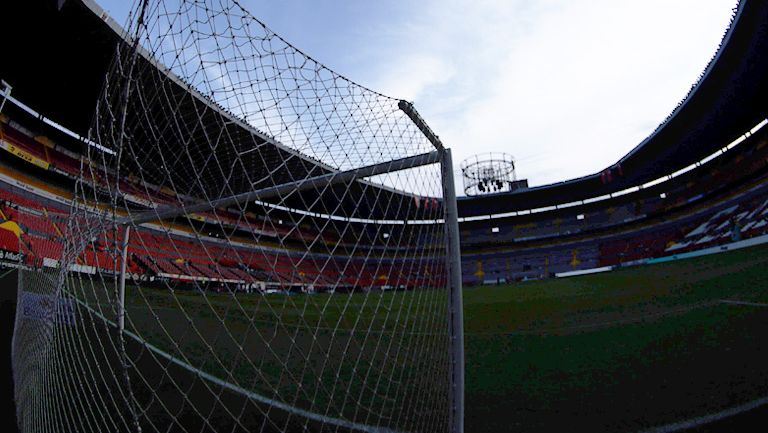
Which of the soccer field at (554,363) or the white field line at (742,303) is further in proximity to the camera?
the white field line at (742,303)

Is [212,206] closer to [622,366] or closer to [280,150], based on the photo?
[280,150]

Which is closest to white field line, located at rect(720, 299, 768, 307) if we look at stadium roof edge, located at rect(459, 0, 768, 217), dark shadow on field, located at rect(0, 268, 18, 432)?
dark shadow on field, located at rect(0, 268, 18, 432)

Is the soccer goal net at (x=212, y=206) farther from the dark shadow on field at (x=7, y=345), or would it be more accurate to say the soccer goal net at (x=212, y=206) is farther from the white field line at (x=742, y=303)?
the white field line at (x=742, y=303)

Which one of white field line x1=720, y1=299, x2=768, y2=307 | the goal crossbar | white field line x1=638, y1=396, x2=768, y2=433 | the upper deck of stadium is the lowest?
white field line x1=638, y1=396, x2=768, y2=433

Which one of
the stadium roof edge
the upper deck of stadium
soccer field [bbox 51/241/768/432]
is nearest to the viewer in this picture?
soccer field [bbox 51/241/768/432]

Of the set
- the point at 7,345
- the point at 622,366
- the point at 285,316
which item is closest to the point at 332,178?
the point at 622,366

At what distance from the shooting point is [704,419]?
2.15 metres

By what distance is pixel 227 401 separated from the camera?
278cm

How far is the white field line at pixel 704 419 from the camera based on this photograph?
6.94ft

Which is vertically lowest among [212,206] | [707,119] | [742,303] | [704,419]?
[704,419]

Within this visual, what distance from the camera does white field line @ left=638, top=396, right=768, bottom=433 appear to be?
2115 millimetres

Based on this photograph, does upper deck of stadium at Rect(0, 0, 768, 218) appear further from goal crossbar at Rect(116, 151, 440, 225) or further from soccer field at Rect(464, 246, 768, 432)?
soccer field at Rect(464, 246, 768, 432)

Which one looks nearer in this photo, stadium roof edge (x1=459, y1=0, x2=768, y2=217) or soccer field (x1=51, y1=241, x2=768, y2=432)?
soccer field (x1=51, y1=241, x2=768, y2=432)

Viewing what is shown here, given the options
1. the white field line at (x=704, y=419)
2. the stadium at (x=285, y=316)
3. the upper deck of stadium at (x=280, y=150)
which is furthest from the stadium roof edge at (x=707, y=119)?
the white field line at (x=704, y=419)
